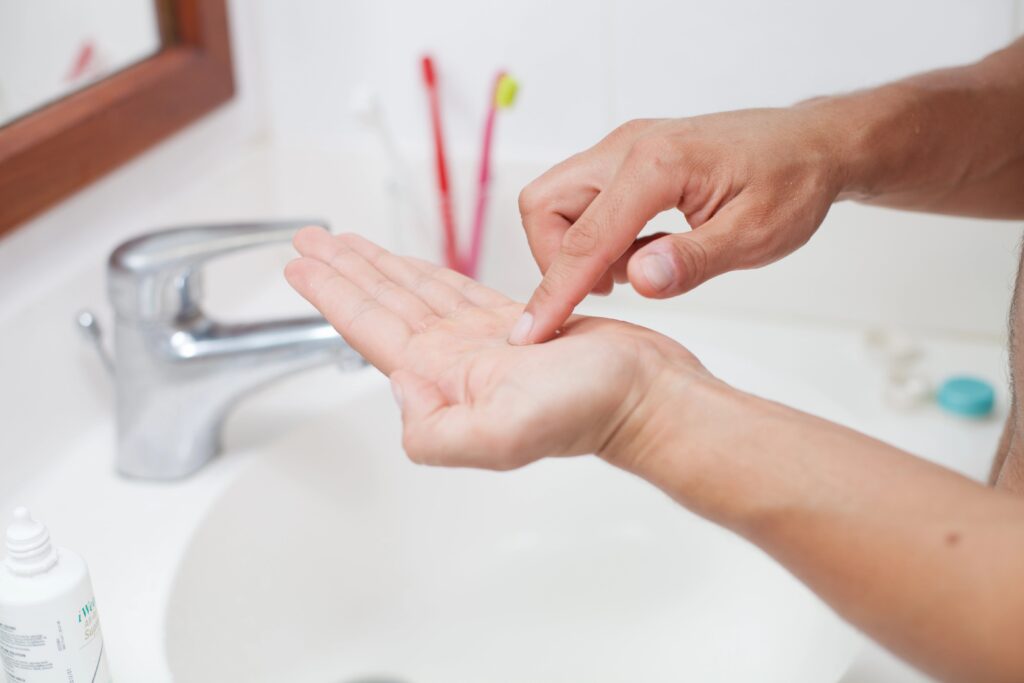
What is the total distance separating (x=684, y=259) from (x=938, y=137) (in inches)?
10.0

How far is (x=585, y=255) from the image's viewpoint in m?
0.60

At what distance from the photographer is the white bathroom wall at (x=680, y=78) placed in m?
0.90

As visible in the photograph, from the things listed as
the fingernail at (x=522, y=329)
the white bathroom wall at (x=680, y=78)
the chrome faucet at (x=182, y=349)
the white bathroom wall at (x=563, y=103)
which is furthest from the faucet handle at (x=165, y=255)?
the white bathroom wall at (x=680, y=78)

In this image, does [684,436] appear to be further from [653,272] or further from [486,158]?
[486,158]

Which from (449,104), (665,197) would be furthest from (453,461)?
(449,104)

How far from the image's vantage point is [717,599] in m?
0.84

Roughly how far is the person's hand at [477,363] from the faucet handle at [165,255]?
92mm

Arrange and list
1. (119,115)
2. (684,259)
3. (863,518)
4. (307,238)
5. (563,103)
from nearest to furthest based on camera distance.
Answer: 1. (863,518)
2. (684,259)
3. (307,238)
4. (119,115)
5. (563,103)

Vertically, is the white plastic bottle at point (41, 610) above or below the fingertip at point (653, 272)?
below

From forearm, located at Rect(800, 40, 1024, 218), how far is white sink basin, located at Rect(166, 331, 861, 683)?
225mm

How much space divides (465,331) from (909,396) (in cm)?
45

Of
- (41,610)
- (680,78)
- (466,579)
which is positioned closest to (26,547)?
(41,610)

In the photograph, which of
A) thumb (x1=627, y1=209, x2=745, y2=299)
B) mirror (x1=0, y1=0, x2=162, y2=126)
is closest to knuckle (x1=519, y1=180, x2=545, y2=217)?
thumb (x1=627, y1=209, x2=745, y2=299)

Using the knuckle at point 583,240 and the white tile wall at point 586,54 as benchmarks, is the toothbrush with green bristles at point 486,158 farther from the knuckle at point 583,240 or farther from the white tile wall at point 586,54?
the knuckle at point 583,240
